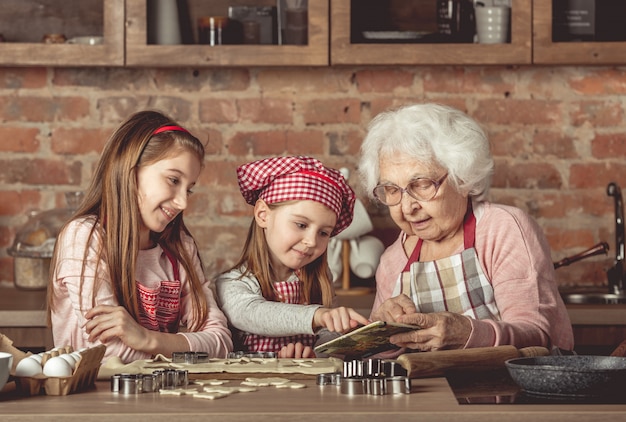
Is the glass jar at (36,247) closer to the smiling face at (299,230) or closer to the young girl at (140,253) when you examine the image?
the young girl at (140,253)

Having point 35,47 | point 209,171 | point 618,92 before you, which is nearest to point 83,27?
point 35,47

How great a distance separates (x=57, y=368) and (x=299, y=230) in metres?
0.90

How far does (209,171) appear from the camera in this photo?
3.67 meters

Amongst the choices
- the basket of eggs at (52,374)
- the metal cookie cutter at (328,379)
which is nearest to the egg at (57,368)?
the basket of eggs at (52,374)

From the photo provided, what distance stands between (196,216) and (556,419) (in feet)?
7.57

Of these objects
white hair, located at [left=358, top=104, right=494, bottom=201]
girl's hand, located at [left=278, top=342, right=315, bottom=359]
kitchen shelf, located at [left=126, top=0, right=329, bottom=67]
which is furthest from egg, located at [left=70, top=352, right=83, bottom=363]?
kitchen shelf, located at [left=126, top=0, right=329, bottom=67]

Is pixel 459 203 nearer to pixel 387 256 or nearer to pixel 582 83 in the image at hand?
pixel 387 256

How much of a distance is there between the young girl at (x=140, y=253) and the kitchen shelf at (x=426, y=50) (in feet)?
3.52

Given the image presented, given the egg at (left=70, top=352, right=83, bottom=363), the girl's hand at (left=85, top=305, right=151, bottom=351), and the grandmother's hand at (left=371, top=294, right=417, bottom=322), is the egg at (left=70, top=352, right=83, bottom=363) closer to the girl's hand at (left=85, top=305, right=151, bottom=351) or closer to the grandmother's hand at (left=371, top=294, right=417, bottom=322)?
the girl's hand at (left=85, top=305, right=151, bottom=351)

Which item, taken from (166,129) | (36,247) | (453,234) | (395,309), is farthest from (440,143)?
(36,247)

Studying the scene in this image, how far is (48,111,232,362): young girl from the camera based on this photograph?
2309mm

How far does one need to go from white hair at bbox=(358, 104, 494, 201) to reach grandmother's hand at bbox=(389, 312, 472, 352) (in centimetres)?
48

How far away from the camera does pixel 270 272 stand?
8.37 feet

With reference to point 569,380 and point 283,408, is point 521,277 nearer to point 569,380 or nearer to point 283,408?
point 569,380
